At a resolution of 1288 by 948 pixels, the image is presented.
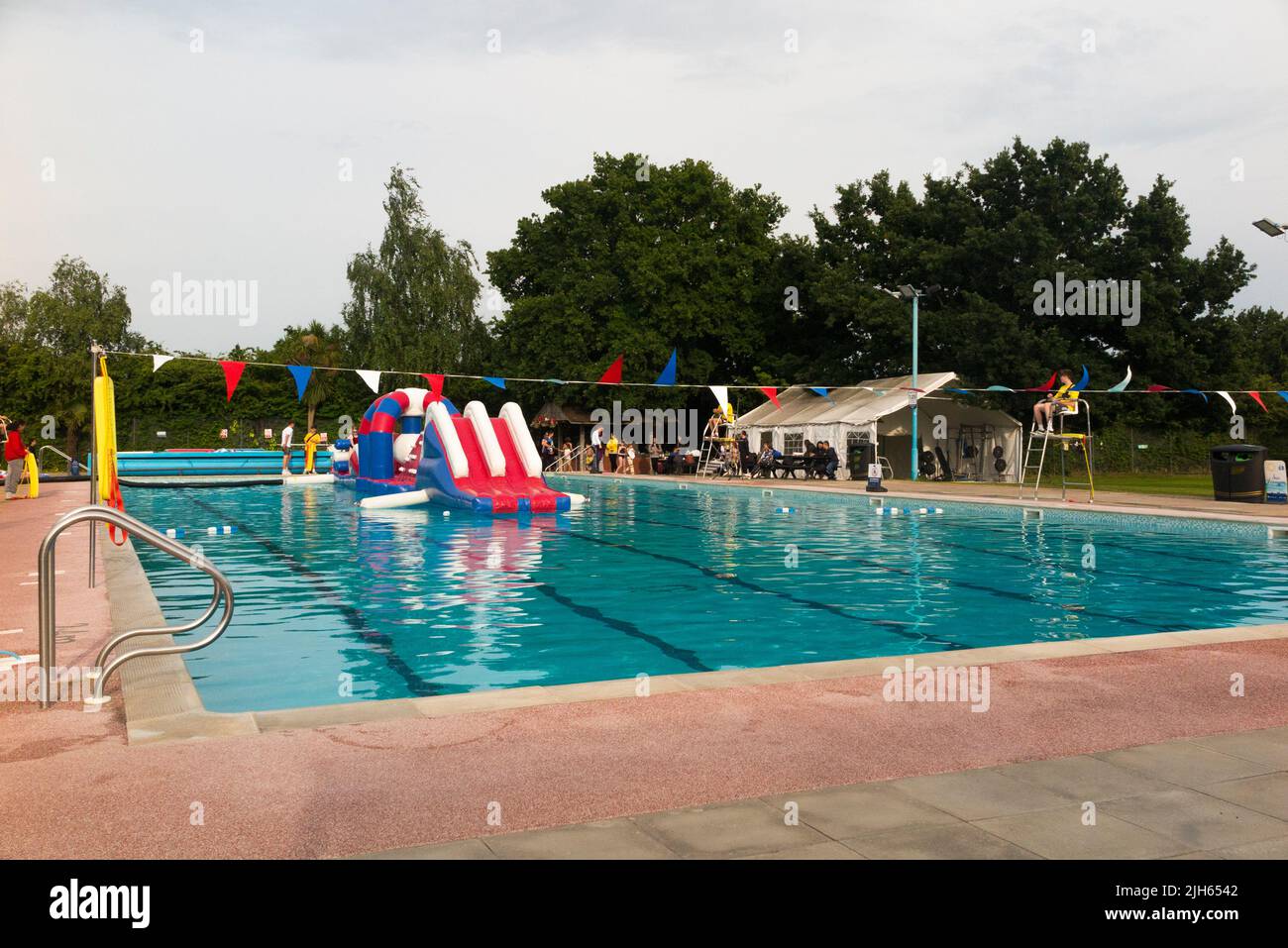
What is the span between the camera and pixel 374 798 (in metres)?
4.02

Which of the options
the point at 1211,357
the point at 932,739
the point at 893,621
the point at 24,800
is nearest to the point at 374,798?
the point at 24,800

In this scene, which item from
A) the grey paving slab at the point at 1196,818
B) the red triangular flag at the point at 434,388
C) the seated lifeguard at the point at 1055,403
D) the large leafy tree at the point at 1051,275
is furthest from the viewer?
the large leafy tree at the point at 1051,275

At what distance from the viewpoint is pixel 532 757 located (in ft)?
15.1

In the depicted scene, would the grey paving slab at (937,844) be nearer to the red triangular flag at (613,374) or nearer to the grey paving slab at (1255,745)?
the grey paving slab at (1255,745)

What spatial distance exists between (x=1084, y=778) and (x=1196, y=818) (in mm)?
545

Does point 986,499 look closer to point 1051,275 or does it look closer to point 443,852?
point 1051,275

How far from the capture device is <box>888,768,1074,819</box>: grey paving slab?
391 centimetres

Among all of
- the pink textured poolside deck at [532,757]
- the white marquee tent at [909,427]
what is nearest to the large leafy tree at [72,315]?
the white marquee tent at [909,427]

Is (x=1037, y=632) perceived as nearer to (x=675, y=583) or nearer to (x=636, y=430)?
(x=675, y=583)

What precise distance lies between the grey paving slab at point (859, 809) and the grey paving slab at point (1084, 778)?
61 cm

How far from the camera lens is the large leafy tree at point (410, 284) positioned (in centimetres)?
5269

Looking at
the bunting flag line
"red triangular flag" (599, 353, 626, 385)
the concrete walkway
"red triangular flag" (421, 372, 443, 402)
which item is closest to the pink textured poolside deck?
the concrete walkway

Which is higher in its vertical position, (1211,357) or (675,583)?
(1211,357)
